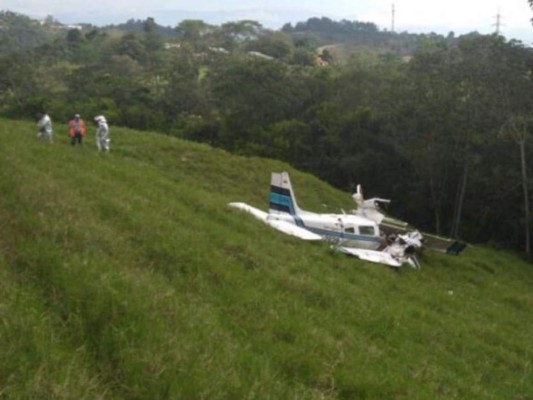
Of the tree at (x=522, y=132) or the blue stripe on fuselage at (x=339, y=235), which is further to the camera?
the tree at (x=522, y=132)

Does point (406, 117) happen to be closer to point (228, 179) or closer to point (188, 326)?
point (228, 179)

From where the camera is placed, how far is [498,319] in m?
17.1

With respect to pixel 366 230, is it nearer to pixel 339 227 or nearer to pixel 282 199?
pixel 339 227

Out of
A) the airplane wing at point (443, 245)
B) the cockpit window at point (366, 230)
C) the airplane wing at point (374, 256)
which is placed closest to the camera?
the airplane wing at point (374, 256)

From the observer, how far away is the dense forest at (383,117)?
39.5 m

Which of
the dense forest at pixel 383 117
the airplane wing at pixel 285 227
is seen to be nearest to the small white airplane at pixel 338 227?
the airplane wing at pixel 285 227

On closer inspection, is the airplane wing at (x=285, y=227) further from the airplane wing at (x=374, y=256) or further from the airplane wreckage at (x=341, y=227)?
the airplane wing at (x=374, y=256)

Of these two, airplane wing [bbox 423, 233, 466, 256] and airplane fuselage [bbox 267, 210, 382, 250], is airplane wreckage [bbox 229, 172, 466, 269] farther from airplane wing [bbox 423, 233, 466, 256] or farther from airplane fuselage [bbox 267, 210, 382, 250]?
airplane wing [bbox 423, 233, 466, 256]

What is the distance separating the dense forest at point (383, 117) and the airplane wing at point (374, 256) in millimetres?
20126

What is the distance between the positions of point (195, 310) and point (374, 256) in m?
12.5

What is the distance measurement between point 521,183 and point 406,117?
8861 millimetres

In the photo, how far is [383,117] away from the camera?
47000mm

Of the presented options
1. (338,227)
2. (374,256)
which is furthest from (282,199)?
(374,256)

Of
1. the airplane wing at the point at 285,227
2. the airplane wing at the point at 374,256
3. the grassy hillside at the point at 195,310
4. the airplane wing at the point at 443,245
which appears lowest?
the airplane wing at the point at 443,245
